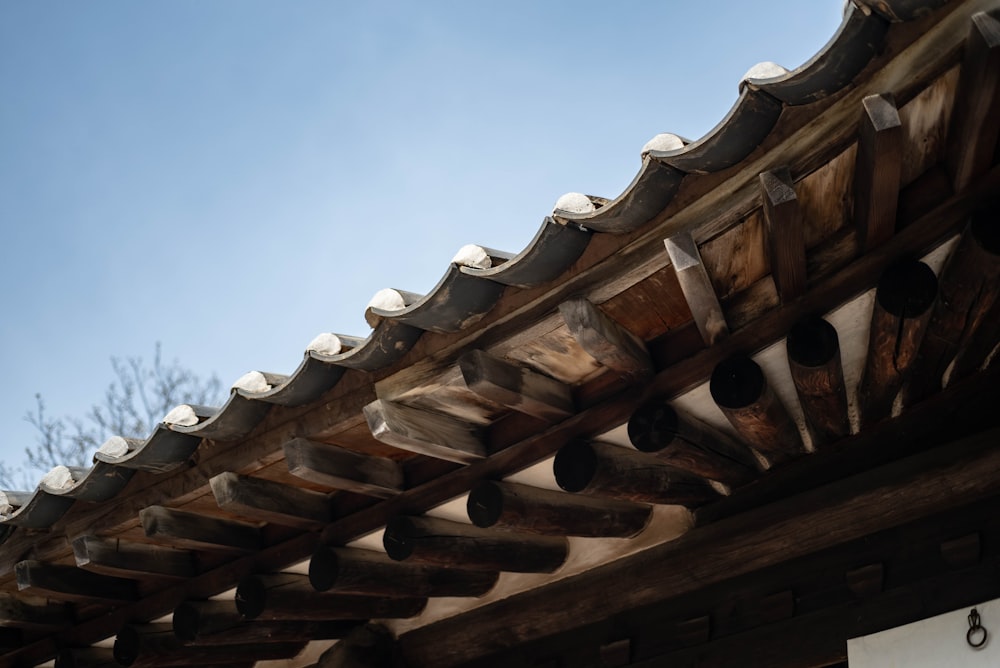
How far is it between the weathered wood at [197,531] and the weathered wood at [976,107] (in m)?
3.17

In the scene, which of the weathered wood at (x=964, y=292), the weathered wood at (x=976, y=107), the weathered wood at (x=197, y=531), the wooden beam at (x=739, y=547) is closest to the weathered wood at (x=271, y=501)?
the weathered wood at (x=197, y=531)

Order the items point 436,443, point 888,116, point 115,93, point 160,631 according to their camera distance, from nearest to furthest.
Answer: point 888,116 → point 436,443 → point 160,631 → point 115,93

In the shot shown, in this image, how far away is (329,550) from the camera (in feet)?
13.6

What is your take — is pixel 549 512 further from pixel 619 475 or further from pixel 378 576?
pixel 378 576

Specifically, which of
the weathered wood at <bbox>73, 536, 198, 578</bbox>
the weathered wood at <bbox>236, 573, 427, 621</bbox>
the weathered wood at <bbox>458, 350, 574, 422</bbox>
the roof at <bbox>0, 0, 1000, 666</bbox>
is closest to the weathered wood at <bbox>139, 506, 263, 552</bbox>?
the roof at <bbox>0, 0, 1000, 666</bbox>

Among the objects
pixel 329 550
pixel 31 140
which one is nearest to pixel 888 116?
pixel 329 550

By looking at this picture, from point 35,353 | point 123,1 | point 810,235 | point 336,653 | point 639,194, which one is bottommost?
point 336,653

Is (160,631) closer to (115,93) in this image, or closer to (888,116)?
(888,116)

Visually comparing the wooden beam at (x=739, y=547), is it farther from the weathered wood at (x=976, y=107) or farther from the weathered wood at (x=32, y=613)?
the weathered wood at (x=32, y=613)

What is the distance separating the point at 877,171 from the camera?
261cm

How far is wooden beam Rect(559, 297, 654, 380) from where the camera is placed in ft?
9.75

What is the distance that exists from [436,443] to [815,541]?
1612 mm

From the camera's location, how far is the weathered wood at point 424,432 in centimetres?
325

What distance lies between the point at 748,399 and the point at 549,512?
106 centimetres
